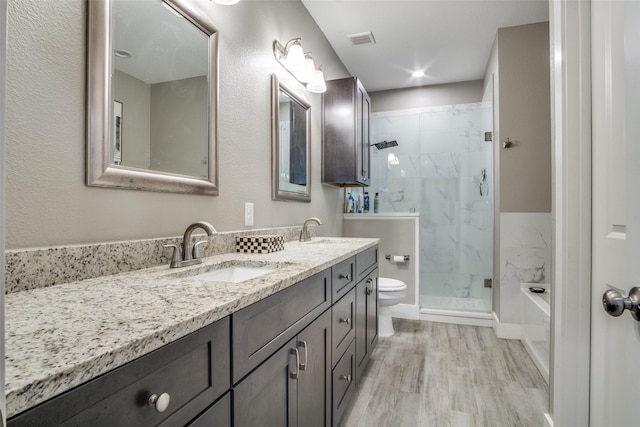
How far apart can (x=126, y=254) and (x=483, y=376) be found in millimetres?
2204

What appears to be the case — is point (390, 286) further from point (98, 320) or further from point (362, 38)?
point (98, 320)

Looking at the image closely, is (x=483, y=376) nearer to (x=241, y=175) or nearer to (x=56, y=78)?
(x=241, y=175)

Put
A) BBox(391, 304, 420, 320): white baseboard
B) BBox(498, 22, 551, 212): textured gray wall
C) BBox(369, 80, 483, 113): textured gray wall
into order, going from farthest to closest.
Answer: BBox(369, 80, 483, 113): textured gray wall < BBox(391, 304, 420, 320): white baseboard < BBox(498, 22, 551, 212): textured gray wall

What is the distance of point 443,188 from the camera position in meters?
3.63

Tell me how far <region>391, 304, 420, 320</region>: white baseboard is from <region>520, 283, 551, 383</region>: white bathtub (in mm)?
945

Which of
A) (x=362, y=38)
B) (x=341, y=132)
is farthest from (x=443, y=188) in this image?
(x=362, y=38)

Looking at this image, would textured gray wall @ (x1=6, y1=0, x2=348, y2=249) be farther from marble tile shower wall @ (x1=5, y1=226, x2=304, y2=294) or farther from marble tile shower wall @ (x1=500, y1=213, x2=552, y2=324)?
marble tile shower wall @ (x1=500, y1=213, x2=552, y2=324)

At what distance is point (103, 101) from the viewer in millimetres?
974

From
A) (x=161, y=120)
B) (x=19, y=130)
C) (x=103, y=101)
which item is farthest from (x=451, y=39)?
(x=19, y=130)

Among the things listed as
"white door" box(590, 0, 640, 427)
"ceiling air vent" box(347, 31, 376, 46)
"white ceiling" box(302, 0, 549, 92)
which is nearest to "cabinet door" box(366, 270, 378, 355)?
"white door" box(590, 0, 640, 427)

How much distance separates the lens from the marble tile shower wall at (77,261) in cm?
75

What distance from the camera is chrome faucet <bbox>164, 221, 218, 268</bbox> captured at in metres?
1.14

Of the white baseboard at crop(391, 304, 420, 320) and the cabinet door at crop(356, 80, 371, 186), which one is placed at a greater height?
the cabinet door at crop(356, 80, 371, 186)

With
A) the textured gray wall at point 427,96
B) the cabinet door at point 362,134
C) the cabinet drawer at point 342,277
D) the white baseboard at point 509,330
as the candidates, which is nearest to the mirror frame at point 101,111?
the cabinet drawer at point 342,277
